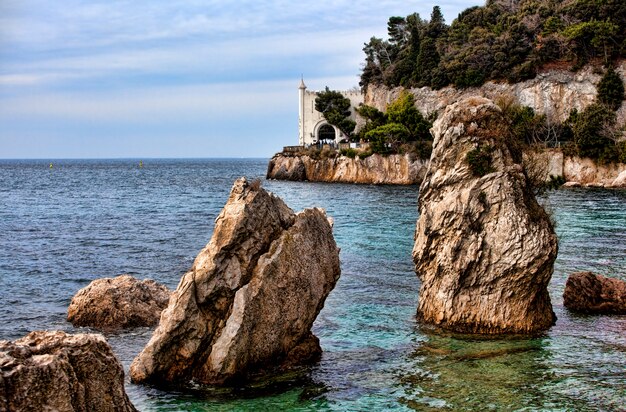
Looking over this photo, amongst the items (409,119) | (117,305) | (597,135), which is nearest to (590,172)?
(597,135)

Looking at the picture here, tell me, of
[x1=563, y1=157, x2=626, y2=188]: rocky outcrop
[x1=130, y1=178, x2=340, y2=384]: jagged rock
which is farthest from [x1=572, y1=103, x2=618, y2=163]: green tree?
[x1=130, y1=178, x2=340, y2=384]: jagged rock

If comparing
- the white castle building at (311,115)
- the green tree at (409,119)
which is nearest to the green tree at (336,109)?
the white castle building at (311,115)

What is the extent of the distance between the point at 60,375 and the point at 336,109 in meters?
109

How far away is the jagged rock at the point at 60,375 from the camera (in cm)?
780

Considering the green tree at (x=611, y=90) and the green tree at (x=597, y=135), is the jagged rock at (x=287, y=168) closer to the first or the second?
the green tree at (x=597, y=135)

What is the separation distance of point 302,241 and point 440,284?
183 inches

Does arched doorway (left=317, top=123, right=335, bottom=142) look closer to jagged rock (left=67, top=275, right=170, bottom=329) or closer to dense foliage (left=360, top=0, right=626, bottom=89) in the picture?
dense foliage (left=360, top=0, right=626, bottom=89)

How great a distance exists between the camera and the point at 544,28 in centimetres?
9788

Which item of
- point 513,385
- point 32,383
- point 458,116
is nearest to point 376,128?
point 458,116

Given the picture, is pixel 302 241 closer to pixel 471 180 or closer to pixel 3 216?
pixel 471 180

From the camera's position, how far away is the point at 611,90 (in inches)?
3300

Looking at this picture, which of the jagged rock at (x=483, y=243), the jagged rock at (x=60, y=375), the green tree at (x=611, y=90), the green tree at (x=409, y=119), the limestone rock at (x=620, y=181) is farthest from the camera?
the green tree at (x=409, y=119)

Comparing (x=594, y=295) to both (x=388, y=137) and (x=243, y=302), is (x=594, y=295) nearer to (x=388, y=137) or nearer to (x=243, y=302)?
(x=243, y=302)

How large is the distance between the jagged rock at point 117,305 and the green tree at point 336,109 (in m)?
94.4
